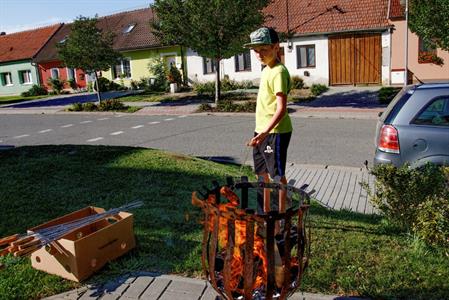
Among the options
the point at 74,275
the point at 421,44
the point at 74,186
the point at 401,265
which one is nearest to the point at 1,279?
the point at 74,275

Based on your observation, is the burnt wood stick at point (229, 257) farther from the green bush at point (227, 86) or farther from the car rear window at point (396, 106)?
the green bush at point (227, 86)

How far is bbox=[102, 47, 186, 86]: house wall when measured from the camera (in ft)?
97.9

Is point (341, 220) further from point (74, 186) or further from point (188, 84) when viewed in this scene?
point (188, 84)

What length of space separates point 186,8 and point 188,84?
11.7 metres

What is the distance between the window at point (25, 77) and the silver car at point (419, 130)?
124ft

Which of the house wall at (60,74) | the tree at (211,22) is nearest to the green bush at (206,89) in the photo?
the tree at (211,22)

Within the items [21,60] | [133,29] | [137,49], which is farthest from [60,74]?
Answer: [137,49]

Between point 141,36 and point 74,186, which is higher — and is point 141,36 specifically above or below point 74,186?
above

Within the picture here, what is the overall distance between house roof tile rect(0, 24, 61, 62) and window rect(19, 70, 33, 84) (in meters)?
1.27

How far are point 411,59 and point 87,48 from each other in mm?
16024

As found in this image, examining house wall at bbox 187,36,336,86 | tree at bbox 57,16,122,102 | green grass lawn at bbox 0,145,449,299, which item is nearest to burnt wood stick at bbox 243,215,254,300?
green grass lawn at bbox 0,145,449,299

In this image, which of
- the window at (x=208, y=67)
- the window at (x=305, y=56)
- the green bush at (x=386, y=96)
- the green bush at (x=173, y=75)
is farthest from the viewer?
the green bush at (x=173, y=75)

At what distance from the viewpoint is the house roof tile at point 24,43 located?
38094 millimetres

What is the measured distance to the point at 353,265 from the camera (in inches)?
152
